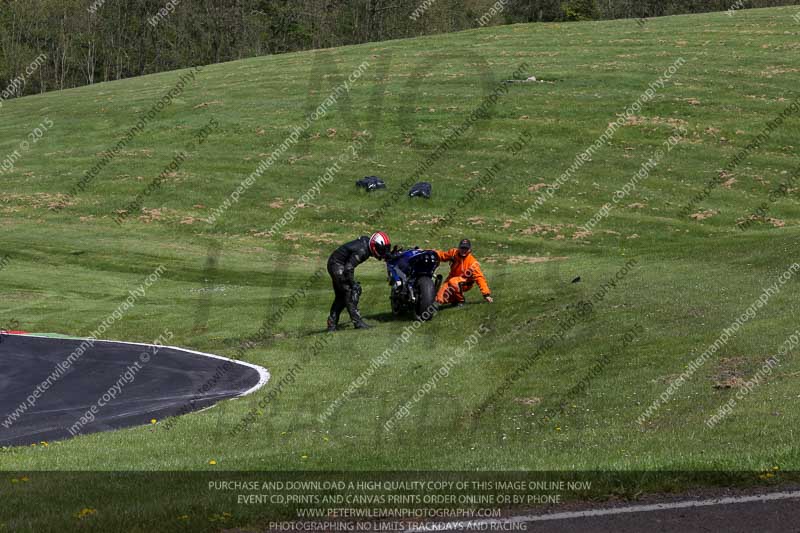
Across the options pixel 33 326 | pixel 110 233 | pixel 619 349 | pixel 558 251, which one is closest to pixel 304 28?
pixel 110 233

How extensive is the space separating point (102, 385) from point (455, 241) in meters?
24.6

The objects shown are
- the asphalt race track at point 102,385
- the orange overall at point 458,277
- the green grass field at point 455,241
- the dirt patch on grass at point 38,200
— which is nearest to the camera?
the green grass field at point 455,241

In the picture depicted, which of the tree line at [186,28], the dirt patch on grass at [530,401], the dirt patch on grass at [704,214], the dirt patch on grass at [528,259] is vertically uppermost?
the dirt patch on grass at [530,401]

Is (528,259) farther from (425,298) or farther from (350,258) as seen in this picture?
(350,258)

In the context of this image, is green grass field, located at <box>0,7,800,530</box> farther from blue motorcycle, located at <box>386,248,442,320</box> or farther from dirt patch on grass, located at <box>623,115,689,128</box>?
blue motorcycle, located at <box>386,248,442,320</box>

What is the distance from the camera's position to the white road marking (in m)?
8.14

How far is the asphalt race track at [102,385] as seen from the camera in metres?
15.6

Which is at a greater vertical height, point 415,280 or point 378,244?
point 378,244

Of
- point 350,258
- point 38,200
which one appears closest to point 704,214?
point 350,258

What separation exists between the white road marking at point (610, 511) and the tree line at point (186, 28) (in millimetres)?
106882

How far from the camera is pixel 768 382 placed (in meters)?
13.8

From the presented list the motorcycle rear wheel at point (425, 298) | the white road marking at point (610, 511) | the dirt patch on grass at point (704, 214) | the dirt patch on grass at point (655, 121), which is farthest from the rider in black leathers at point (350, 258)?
the dirt patch on grass at point (655, 121)

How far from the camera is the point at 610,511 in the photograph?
8.48 m

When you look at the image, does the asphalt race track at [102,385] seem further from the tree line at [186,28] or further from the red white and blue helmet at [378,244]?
the tree line at [186,28]
